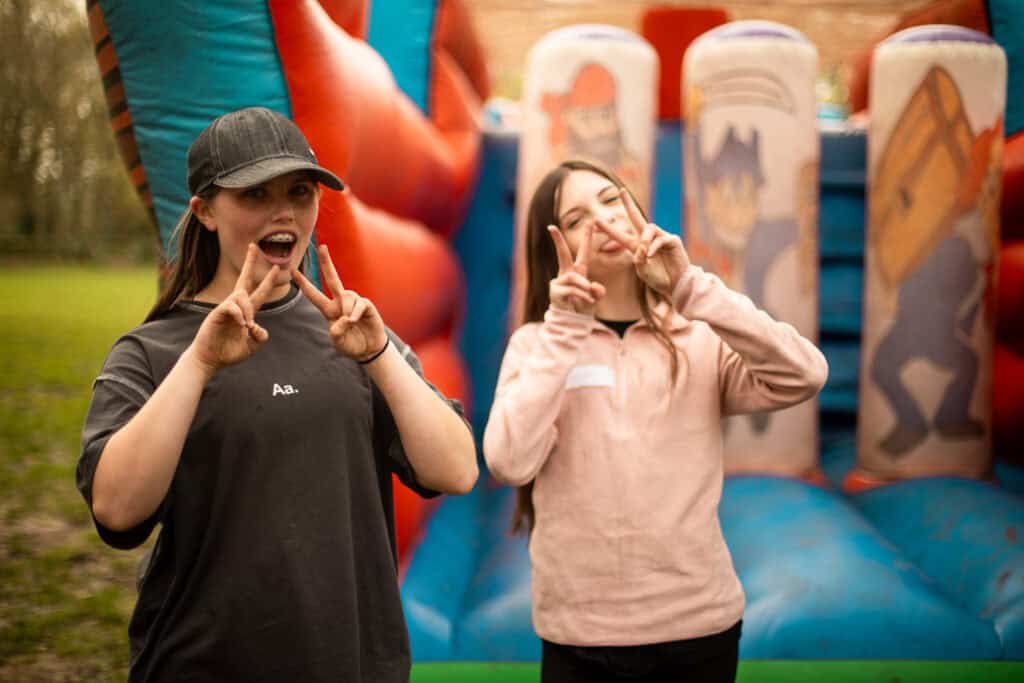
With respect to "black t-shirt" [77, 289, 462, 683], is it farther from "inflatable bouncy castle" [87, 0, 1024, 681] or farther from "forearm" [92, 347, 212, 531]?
"inflatable bouncy castle" [87, 0, 1024, 681]

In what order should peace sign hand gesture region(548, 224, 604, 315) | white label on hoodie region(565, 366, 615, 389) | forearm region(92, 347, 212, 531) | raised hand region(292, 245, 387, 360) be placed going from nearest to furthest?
forearm region(92, 347, 212, 531)
raised hand region(292, 245, 387, 360)
peace sign hand gesture region(548, 224, 604, 315)
white label on hoodie region(565, 366, 615, 389)

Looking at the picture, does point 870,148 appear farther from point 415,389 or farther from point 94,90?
Result: point 94,90

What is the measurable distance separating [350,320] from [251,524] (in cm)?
27

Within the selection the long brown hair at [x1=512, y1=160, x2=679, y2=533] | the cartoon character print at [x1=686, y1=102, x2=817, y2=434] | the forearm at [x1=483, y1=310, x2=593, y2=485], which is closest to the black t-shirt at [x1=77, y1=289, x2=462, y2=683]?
the forearm at [x1=483, y1=310, x2=593, y2=485]

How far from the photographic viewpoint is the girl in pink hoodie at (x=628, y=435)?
56.6 inches

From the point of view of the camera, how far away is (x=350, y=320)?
1.08 m

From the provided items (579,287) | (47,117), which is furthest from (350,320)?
(47,117)

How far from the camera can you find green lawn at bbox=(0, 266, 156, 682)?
2520 millimetres

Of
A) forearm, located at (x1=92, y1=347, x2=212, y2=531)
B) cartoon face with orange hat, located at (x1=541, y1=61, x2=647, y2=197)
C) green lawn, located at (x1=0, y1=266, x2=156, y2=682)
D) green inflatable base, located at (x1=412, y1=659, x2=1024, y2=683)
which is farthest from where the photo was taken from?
cartoon face with orange hat, located at (x1=541, y1=61, x2=647, y2=197)

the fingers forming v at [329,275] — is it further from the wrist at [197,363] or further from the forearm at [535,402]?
the forearm at [535,402]

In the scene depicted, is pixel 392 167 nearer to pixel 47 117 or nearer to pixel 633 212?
pixel 633 212

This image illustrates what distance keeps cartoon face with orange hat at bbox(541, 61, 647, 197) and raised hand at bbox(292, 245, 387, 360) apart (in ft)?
6.62

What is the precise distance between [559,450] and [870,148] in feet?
6.48

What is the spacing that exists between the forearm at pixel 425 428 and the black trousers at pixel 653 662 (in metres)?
0.45
